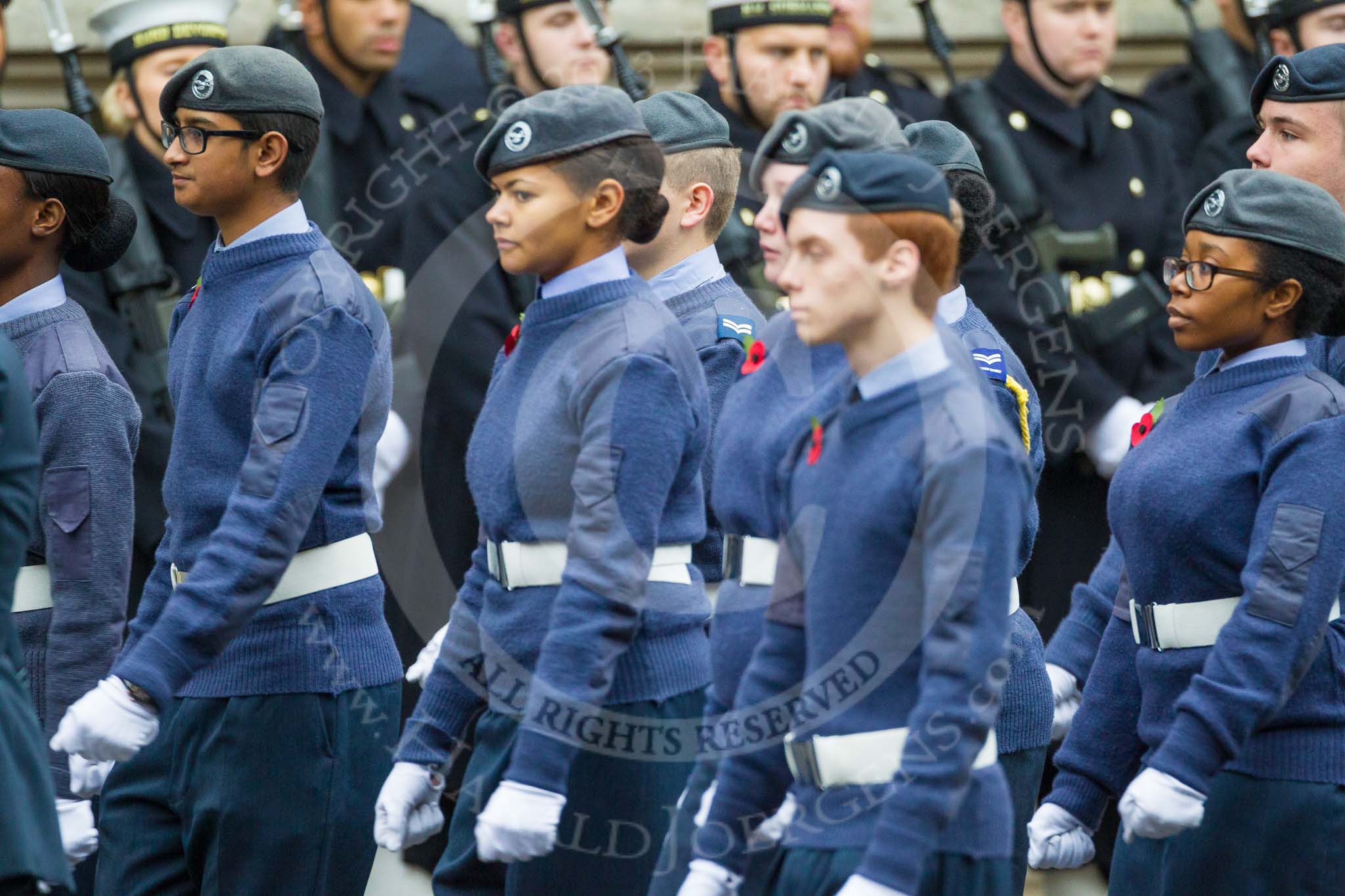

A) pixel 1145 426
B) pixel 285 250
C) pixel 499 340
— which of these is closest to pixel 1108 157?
pixel 499 340

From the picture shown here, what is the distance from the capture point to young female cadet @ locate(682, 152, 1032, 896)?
3.01 metres

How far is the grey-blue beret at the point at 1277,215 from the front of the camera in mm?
3900

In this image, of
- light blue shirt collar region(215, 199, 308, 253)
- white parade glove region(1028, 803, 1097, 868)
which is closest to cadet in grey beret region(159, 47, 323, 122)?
light blue shirt collar region(215, 199, 308, 253)

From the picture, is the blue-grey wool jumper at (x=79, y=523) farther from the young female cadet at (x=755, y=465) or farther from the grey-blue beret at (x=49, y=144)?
the young female cadet at (x=755, y=465)

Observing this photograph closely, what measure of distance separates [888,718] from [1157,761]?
28.4 inches

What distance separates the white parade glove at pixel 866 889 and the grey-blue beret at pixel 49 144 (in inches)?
85.1

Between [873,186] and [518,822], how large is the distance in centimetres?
110

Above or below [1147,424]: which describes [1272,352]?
above

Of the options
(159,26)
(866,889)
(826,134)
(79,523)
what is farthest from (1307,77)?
(159,26)

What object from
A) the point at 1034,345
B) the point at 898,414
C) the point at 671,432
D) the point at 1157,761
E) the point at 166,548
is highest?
the point at 898,414

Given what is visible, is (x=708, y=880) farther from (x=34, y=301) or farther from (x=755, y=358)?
(x=34, y=301)

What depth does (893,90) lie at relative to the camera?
270 inches

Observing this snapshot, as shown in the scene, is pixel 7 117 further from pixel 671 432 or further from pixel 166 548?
pixel 671 432

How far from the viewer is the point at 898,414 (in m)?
3.14
